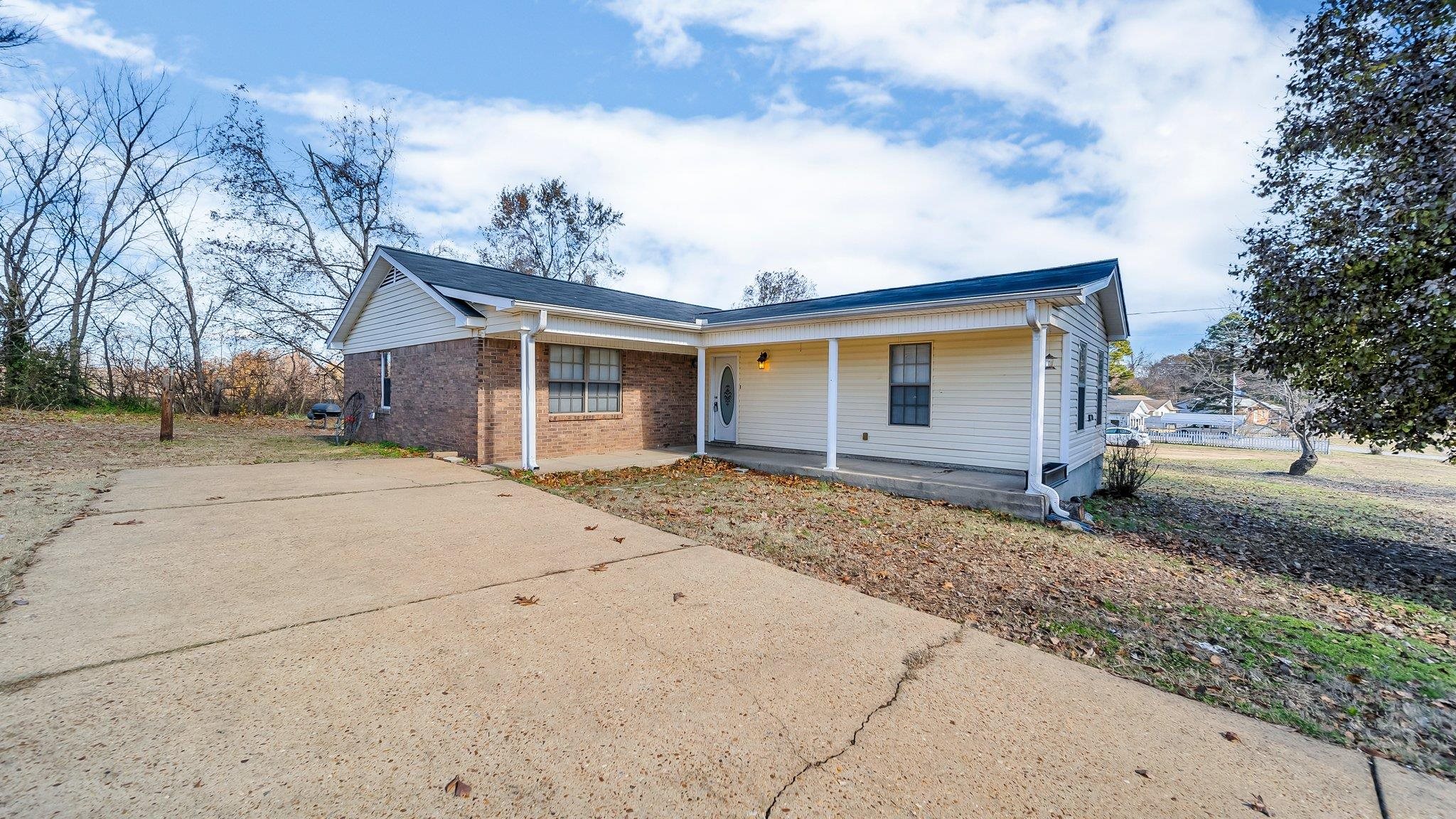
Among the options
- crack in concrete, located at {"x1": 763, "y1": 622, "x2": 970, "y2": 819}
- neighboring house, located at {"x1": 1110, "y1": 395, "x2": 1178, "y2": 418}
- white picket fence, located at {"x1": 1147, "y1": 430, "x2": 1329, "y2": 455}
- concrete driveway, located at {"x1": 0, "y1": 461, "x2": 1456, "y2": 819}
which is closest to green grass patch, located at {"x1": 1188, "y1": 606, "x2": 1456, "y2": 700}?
concrete driveway, located at {"x1": 0, "y1": 461, "x2": 1456, "y2": 819}

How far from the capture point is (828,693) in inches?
115

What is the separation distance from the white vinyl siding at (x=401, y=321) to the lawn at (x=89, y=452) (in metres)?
2.45

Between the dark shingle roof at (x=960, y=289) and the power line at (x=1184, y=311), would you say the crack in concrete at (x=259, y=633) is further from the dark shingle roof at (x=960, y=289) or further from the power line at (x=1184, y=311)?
the power line at (x=1184, y=311)

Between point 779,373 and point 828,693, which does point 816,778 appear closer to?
point 828,693

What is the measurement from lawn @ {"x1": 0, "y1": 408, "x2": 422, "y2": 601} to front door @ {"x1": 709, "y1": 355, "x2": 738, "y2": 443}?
6.60 metres

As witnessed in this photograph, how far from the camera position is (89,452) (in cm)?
1044

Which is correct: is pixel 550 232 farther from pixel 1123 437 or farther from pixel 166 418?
pixel 1123 437

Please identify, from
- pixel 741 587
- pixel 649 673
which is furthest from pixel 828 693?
pixel 741 587

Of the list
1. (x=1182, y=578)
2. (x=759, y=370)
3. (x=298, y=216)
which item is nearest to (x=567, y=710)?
(x=1182, y=578)

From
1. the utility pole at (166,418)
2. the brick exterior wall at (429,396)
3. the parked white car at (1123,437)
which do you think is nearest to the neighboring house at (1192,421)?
the parked white car at (1123,437)

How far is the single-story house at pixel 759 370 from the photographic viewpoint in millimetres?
8812

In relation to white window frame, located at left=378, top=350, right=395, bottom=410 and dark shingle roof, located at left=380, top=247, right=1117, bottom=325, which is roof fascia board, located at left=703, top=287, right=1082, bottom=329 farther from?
white window frame, located at left=378, top=350, right=395, bottom=410

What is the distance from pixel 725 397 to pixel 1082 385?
7.06m

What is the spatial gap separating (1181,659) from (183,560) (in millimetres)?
7261
